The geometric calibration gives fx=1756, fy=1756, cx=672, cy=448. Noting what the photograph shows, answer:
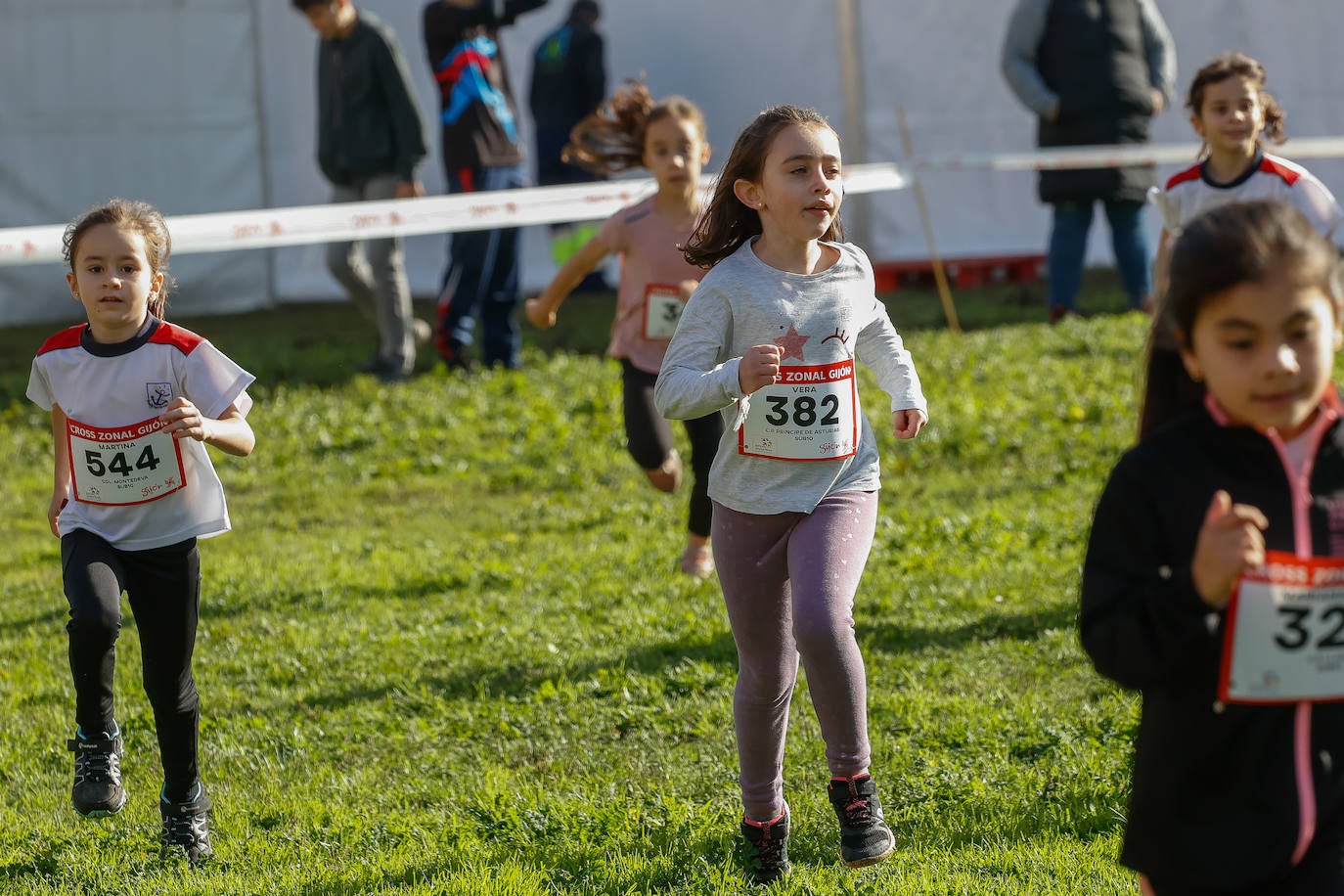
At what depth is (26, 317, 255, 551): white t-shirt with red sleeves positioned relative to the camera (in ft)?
13.0

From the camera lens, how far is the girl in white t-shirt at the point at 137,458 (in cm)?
396

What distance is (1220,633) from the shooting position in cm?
231

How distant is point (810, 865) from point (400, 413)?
611 centimetres

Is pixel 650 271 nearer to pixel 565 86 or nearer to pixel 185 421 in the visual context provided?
pixel 185 421

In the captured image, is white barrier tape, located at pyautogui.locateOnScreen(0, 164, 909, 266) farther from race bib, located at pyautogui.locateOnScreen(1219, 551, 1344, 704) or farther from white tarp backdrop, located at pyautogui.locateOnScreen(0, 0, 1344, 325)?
race bib, located at pyautogui.locateOnScreen(1219, 551, 1344, 704)

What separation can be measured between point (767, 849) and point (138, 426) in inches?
66.6

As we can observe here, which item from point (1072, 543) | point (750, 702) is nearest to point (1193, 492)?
point (750, 702)

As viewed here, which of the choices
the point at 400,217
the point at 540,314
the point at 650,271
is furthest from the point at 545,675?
the point at 400,217

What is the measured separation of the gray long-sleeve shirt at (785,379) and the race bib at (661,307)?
7.23 feet

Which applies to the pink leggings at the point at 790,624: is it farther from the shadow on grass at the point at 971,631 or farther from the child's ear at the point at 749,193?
the shadow on grass at the point at 971,631

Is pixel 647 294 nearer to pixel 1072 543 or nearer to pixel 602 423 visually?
pixel 1072 543

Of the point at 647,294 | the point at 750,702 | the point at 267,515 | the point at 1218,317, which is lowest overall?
the point at 267,515

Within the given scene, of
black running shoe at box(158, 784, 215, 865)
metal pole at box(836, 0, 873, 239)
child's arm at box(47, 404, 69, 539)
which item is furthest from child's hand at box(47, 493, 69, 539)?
metal pole at box(836, 0, 873, 239)

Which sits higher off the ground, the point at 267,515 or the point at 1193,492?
the point at 1193,492
